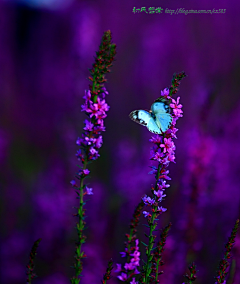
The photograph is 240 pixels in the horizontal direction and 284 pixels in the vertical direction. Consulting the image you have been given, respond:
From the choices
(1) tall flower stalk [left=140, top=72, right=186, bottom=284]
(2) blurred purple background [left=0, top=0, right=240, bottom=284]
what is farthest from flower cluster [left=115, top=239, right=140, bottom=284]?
(2) blurred purple background [left=0, top=0, right=240, bottom=284]

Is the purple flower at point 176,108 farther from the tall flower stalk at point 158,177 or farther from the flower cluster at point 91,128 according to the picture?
the flower cluster at point 91,128

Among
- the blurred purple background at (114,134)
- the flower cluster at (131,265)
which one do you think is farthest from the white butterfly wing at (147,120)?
the blurred purple background at (114,134)

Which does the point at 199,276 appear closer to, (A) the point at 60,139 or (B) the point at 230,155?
(B) the point at 230,155

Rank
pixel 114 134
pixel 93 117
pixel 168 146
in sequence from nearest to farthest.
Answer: pixel 168 146
pixel 93 117
pixel 114 134

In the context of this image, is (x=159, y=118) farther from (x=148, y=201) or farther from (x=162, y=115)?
(x=148, y=201)

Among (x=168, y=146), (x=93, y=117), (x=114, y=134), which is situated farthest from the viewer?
(x=114, y=134)

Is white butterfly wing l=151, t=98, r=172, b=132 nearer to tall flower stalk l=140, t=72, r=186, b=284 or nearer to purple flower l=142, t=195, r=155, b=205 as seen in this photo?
tall flower stalk l=140, t=72, r=186, b=284

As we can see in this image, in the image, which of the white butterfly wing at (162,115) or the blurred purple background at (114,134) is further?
the blurred purple background at (114,134)

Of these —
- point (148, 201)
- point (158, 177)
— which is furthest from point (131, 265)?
point (158, 177)

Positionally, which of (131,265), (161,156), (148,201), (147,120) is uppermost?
(147,120)

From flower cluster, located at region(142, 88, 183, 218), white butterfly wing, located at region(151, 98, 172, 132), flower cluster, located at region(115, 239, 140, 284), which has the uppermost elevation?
white butterfly wing, located at region(151, 98, 172, 132)
